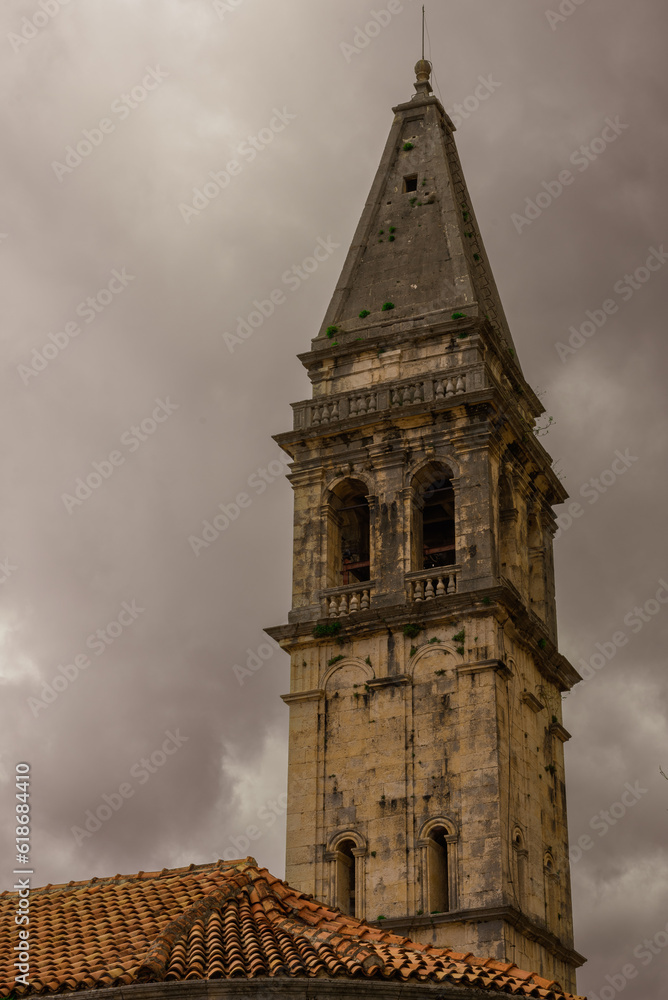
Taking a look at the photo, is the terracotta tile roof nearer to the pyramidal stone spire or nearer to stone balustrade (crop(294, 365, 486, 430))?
stone balustrade (crop(294, 365, 486, 430))

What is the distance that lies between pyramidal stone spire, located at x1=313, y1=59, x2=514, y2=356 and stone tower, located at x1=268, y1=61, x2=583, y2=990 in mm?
70

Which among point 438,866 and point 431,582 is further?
point 431,582

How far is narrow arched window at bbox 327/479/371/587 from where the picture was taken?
3738 cm

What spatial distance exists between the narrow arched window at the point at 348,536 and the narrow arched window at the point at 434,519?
1361mm

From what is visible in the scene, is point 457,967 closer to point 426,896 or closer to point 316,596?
point 426,896

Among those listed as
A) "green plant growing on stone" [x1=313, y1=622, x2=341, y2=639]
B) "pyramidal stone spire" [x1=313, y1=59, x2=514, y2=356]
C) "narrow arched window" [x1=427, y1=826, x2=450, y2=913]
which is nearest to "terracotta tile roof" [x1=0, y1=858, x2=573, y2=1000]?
"narrow arched window" [x1=427, y1=826, x2=450, y2=913]

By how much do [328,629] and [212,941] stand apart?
50.2 ft

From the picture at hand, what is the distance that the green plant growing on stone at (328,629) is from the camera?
1398 inches

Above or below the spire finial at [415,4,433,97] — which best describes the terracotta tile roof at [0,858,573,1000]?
below

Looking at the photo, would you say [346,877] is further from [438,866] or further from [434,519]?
[434,519]

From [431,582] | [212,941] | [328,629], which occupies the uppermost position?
[431,582]

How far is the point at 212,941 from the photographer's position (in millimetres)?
20578

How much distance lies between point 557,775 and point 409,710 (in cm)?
488

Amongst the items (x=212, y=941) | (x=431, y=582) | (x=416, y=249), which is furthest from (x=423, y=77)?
(x=212, y=941)
